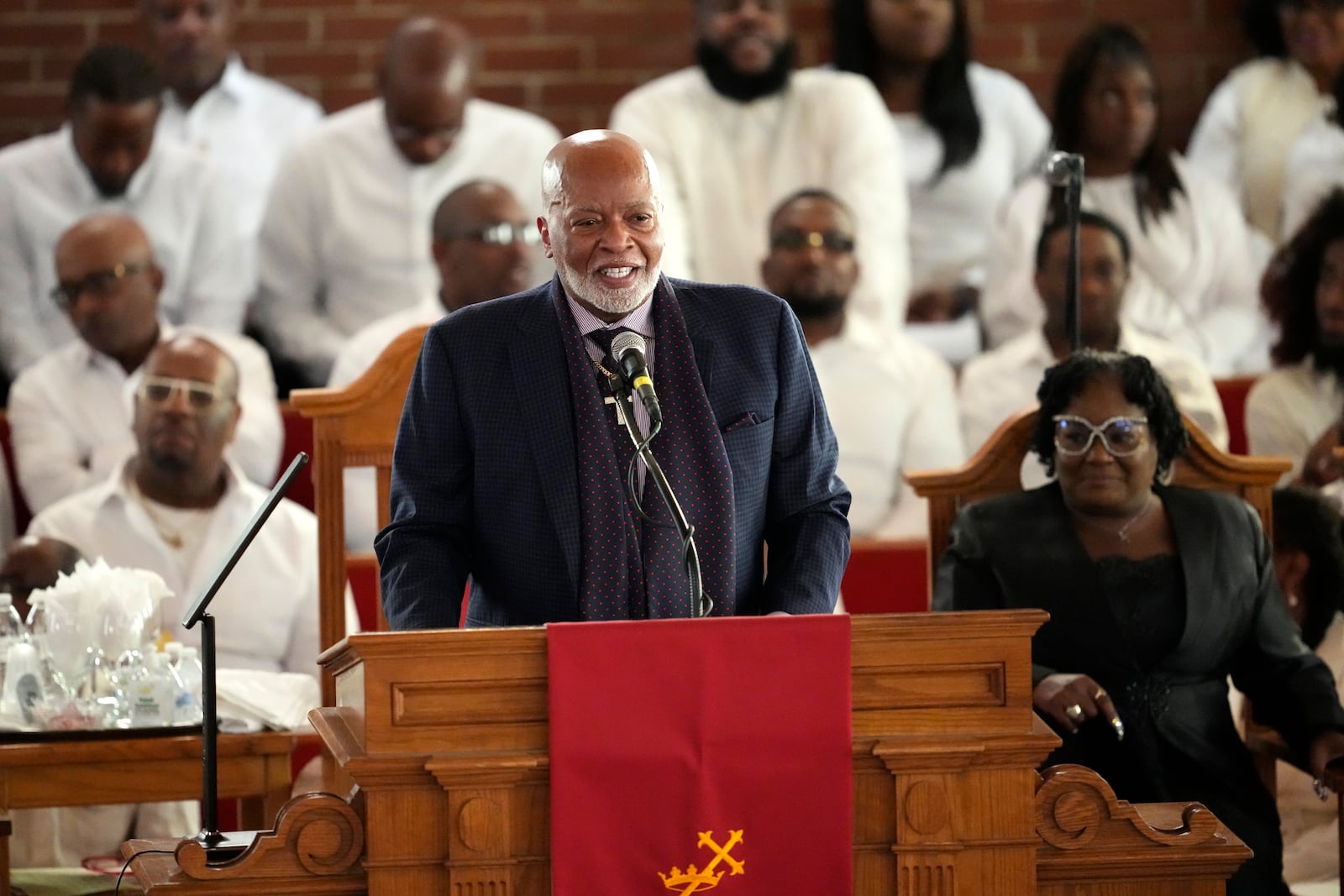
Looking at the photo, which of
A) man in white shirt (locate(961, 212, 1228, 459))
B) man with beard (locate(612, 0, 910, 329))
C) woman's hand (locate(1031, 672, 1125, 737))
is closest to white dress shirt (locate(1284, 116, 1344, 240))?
man in white shirt (locate(961, 212, 1228, 459))

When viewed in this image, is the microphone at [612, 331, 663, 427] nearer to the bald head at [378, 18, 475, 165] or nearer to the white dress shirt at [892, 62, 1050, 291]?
the bald head at [378, 18, 475, 165]

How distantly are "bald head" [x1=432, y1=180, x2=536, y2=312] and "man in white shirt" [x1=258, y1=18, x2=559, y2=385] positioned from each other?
0.64m

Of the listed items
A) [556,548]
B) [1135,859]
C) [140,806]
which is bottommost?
[140,806]

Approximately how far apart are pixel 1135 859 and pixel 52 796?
5.84 feet

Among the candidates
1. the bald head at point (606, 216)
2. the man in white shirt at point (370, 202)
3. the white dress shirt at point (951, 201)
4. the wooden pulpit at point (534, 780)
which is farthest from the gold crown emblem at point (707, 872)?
the white dress shirt at point (951, 201)

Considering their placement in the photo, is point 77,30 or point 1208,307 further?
point 77,30

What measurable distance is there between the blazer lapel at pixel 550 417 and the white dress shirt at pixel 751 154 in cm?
310

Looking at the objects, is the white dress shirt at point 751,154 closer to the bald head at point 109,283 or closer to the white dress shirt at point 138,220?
the white dress shirt at point 138,220

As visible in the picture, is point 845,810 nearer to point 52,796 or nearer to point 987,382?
point 52,796

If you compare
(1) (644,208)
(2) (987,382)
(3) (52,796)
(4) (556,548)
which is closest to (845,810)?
(4) (556,548)

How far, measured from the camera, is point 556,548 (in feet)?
8.95

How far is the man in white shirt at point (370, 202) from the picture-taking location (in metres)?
6.04

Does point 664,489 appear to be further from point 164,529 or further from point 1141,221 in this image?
point 1141,221

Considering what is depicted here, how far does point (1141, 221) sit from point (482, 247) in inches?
76.1
